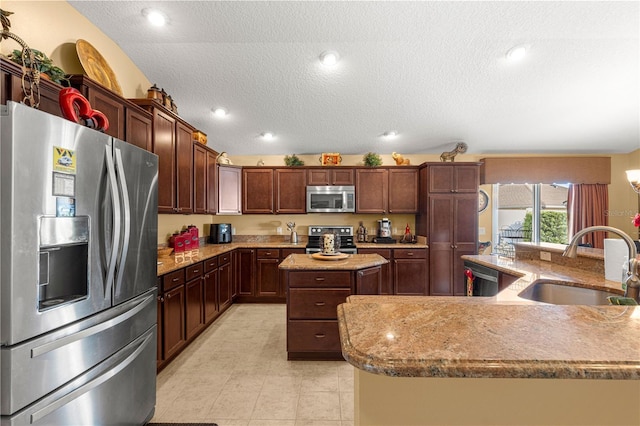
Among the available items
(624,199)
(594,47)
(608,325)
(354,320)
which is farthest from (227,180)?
(624,199)

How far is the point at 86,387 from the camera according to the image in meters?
1.35

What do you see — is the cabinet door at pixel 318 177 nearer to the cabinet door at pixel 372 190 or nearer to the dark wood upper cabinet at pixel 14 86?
the cabinet door at pixel 372 190

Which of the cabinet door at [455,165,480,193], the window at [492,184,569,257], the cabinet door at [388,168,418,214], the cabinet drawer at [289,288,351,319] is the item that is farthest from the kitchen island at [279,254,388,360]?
the window at [492,184,569,257]

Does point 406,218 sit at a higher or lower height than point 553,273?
higher

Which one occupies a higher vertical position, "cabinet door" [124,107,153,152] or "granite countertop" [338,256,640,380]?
"cabinet door" [124,107,153,152]

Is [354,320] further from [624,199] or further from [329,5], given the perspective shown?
[624,199]

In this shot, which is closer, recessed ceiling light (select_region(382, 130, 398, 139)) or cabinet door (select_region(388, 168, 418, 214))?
recessed ceiling light (select_region(382, 130, 398, 139))

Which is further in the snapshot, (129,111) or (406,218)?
(406,218)

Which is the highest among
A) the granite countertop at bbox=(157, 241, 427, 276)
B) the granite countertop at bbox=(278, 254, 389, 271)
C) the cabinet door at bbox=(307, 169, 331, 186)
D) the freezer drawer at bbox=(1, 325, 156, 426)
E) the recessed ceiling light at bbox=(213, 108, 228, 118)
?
the recessed ceiling light at bbox=(213, 108, 228, 118)

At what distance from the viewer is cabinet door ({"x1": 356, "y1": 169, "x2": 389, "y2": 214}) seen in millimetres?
4746

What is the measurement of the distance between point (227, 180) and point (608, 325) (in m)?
4.42

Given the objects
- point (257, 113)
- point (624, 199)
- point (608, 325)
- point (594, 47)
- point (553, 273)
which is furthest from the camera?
point (624, 199)

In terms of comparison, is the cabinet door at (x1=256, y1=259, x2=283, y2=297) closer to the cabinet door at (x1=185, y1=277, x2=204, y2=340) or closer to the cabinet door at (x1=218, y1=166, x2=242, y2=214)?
the cabinet door at (x1=218, y1=166, x2=242, y2=214)

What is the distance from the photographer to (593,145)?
4746mm
